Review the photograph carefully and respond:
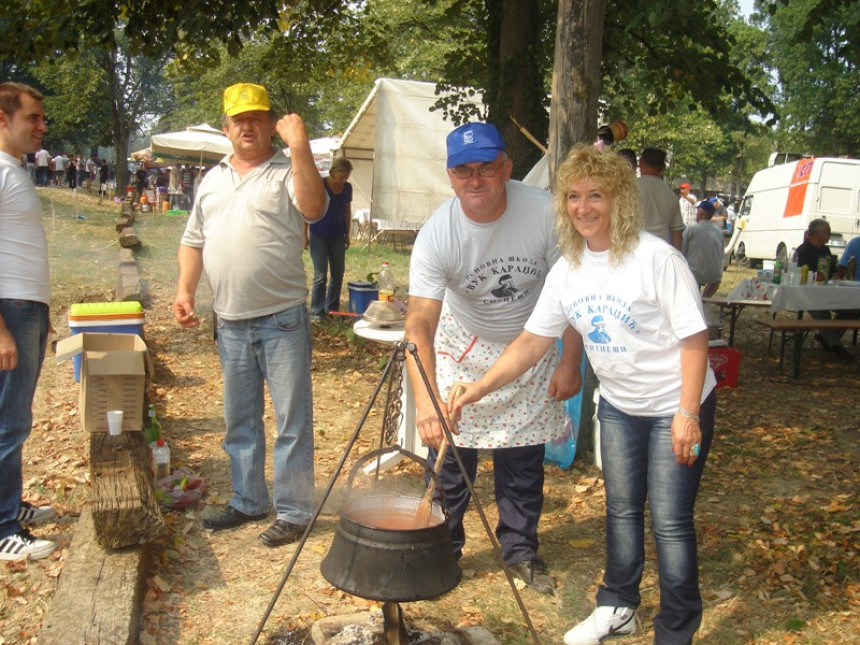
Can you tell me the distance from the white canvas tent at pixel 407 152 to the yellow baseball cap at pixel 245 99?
885 centimetres

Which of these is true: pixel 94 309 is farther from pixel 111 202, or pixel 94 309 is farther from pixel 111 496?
pixel 111 202

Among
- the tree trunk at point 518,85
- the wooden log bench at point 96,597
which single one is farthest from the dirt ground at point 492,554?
the tree trunk at point 518,85

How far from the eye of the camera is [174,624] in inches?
139

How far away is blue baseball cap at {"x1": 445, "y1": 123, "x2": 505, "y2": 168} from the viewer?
10.9 feet

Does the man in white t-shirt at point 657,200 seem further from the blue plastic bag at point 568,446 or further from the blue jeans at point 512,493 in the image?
the blue jeans at point 512,493

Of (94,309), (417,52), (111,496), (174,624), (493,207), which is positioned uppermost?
(417,52)

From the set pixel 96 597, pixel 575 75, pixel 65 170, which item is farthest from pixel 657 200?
pixel 65 170

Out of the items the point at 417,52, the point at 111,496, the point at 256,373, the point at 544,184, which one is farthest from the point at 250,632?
the point at 417,52

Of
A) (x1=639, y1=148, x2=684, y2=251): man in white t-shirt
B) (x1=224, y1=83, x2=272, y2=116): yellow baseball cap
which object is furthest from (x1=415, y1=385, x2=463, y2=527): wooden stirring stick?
(x1=639, y1=148, x2=684, y2=251): man in white t-shirt

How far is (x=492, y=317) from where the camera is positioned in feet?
12.3

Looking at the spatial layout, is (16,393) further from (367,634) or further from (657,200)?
(657,200)

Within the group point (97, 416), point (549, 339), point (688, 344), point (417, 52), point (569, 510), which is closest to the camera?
point (688, 344)

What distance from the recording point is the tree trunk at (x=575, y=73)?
17.4 feet

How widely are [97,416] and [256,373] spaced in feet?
3.29
